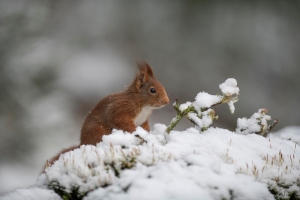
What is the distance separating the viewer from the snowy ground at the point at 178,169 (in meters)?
1.37

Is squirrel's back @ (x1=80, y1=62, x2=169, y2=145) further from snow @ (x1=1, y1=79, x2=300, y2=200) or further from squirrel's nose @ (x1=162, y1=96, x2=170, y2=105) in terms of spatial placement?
snow @ (x1=1, y1=79, x2=300, y2=200)

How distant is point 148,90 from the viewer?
8.19ft

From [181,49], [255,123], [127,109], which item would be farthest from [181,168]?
[181,49]

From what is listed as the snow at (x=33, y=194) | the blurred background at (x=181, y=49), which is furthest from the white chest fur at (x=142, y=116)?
the blurred background at (x=181, y=49)

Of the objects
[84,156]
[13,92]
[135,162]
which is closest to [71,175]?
[84,156]

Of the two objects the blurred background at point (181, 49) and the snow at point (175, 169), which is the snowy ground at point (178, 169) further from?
the blurred background at point (181, 49)

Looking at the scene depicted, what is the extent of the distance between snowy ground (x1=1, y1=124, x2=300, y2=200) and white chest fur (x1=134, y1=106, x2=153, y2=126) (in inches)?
23.8

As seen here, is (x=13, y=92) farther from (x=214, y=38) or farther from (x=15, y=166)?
(x=214, y=38)

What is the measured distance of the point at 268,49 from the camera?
5824 millimetres

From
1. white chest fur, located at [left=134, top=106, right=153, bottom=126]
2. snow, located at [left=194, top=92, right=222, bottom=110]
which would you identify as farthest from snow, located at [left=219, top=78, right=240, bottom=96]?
white chest fur, located at [left=134, top=106, right=153, bottom=126]

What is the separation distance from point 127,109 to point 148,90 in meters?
0.22

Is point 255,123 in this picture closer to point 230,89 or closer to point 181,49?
point 230,89

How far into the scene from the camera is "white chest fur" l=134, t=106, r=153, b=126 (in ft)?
8.09

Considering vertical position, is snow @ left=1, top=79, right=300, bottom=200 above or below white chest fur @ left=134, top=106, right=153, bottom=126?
below
